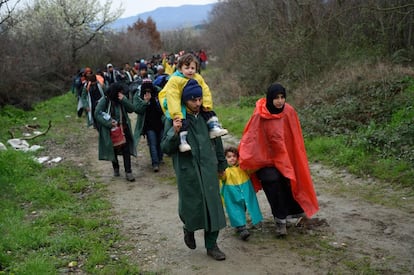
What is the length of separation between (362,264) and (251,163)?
1661mm

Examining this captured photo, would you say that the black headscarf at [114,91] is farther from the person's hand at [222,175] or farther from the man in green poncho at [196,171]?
the man in green poncho at [196,171]

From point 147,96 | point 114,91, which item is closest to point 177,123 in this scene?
point 114,91

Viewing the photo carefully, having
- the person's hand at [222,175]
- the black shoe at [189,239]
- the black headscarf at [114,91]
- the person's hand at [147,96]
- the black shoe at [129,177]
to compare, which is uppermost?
the black headscarf at [114,91]

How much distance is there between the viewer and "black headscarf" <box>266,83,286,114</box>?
5400mm

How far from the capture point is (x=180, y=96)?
4.93 m

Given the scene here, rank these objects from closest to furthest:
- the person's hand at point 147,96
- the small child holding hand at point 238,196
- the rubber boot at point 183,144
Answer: the rubber boot at point 183,144
the small child holding hand at point 238,196
the person's hand at point 147,96

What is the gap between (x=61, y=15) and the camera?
3316 centimetres

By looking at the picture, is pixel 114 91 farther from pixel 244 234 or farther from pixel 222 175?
pixel 244 234

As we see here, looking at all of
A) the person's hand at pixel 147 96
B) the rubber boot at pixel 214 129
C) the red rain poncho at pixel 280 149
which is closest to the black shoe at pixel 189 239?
the red rain poncho at pixel 280 149

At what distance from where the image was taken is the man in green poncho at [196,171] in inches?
194

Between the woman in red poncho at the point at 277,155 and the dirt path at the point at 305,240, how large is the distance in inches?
15.3

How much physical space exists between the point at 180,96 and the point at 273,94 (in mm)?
1176

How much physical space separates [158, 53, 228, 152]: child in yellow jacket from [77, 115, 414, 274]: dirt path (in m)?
1.42

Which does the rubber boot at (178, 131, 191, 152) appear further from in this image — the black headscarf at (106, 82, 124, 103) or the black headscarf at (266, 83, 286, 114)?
the black headscarf at (106, 82, 124, 103)
